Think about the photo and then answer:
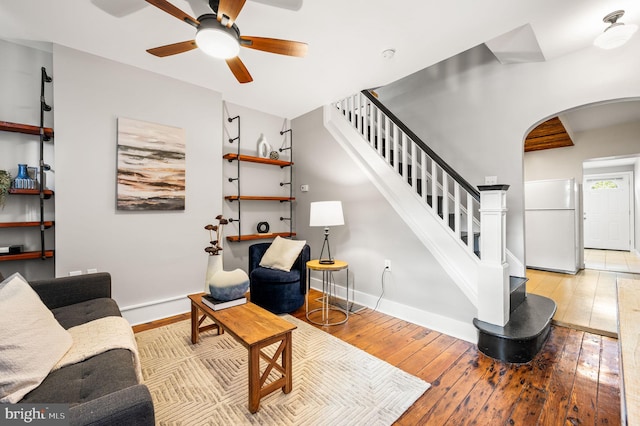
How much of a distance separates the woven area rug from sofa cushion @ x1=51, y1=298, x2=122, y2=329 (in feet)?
1.69

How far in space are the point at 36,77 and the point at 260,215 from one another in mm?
2669

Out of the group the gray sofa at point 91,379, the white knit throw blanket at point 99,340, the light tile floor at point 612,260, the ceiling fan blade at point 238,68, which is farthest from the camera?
the light tile floor at point 612,260

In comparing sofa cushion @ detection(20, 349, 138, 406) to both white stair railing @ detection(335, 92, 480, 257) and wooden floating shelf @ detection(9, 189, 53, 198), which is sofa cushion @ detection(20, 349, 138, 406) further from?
white stair railing @ detection(335, 92, 480, 257)

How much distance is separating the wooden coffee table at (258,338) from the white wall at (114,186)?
129 cm

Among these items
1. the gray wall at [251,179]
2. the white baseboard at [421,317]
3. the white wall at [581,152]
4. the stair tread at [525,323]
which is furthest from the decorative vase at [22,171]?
the white wall at [581,152]

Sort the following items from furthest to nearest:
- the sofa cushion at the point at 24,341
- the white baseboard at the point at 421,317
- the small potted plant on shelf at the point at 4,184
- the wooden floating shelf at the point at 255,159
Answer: the wooden floating shelf at the point at 255,159
the white baseboard at the point at 421,317
the small potted plant on shelf at the point at 4,184
the sofa cushion at the point at 24,341

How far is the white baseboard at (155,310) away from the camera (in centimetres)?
282

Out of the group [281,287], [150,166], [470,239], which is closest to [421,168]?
[470,239]

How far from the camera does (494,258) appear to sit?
2254 millimetres

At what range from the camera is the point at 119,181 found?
277cm

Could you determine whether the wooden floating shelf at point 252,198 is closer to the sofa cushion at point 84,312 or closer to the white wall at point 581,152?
the sofa cushion at point 84,312

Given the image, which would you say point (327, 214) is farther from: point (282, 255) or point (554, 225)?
point (554, 225)

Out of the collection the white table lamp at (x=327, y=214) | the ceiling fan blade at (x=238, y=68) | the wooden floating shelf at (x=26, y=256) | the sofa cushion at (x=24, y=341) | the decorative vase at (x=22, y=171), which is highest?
the ceiling fan blade at (x=238, y=68)

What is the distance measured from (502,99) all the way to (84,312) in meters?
4.31
